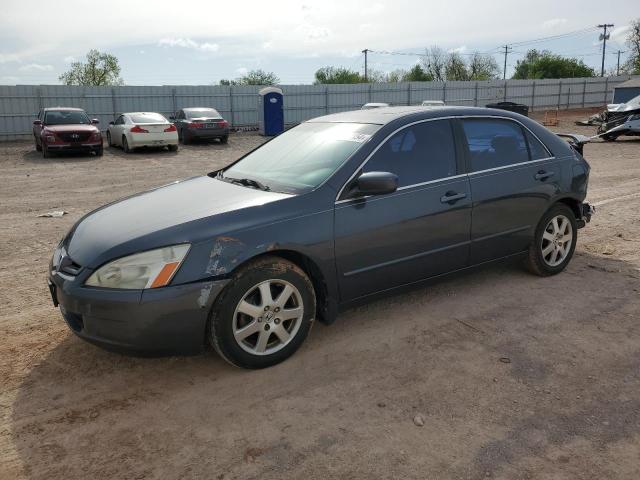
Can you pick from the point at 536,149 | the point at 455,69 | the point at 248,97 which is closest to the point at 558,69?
the point at 455,69

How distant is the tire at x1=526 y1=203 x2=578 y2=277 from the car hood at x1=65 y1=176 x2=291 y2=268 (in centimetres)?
258

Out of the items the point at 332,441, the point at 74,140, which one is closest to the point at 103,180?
the point at 74,140

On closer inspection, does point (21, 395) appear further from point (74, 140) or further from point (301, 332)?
point (74, 140)

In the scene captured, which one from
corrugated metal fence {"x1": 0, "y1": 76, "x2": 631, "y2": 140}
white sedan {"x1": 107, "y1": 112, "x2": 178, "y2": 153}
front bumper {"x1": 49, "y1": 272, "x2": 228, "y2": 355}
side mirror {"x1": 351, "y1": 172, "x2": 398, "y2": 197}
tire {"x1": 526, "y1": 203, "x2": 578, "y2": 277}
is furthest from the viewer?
corrugated metal fence {"x1": 0, "y1": 76, "x2": 631, "y2": 140}

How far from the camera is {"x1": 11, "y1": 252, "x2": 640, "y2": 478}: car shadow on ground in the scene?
2807 millimetres

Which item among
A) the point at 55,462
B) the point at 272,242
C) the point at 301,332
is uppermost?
the point at 272,242

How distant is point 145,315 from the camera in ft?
10.4

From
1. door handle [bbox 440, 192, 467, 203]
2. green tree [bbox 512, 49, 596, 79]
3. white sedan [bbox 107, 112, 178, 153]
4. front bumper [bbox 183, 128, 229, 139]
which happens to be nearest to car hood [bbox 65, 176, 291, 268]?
door handle [bbox 440, 192, 467, 203]

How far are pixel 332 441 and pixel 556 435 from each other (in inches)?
44.8

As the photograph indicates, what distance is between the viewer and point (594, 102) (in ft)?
139

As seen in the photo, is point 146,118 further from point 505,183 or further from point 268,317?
point 268,317

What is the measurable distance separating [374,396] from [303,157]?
1.88m

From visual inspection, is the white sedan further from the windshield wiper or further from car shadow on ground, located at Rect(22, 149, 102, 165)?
the windshield wiper

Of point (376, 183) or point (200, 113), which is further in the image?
point (200, 113)
